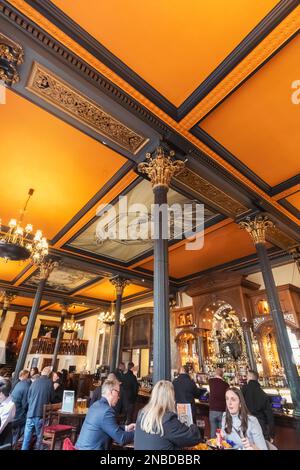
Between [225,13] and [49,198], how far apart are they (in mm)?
4615

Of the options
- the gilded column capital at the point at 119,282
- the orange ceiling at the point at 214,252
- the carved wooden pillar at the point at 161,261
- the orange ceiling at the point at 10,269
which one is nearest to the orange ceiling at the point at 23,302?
the orange ceiling at the point at 10,269

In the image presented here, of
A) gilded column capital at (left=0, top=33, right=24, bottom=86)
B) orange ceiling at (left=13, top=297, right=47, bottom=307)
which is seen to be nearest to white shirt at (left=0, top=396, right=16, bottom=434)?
gilded column capital at (left=0, top=33, right=24, bottom=86)

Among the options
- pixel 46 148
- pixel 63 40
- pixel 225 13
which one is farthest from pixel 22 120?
pixel 225 13

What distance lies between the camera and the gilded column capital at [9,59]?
2764mm

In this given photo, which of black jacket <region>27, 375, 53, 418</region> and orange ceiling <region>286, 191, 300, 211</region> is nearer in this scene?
black jacket <region>27, 375, 53, 418</region>

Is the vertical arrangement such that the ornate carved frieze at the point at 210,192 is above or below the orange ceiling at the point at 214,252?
below

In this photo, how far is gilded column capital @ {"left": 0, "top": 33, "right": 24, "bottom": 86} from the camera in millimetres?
2764

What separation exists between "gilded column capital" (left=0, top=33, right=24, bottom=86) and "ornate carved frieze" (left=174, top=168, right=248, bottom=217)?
9.27 feet

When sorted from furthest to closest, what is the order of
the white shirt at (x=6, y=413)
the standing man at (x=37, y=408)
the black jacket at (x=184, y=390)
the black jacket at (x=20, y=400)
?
the black jacket at (x=20, y=400) < the black jacket at (x=184, y=390) < the standing man at (x=37, y=408) < the white shirt at (x=6, y=413)

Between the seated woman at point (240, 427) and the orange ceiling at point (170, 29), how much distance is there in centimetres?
392

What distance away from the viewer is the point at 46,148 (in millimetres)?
4480

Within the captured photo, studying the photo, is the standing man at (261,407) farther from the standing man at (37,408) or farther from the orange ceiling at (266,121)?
the orange ceiling at (266,121)

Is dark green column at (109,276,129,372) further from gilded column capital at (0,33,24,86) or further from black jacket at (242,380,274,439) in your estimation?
gilded column capital at (0,33,24,86)

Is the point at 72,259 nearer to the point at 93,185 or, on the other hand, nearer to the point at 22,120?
the point at 93,185
